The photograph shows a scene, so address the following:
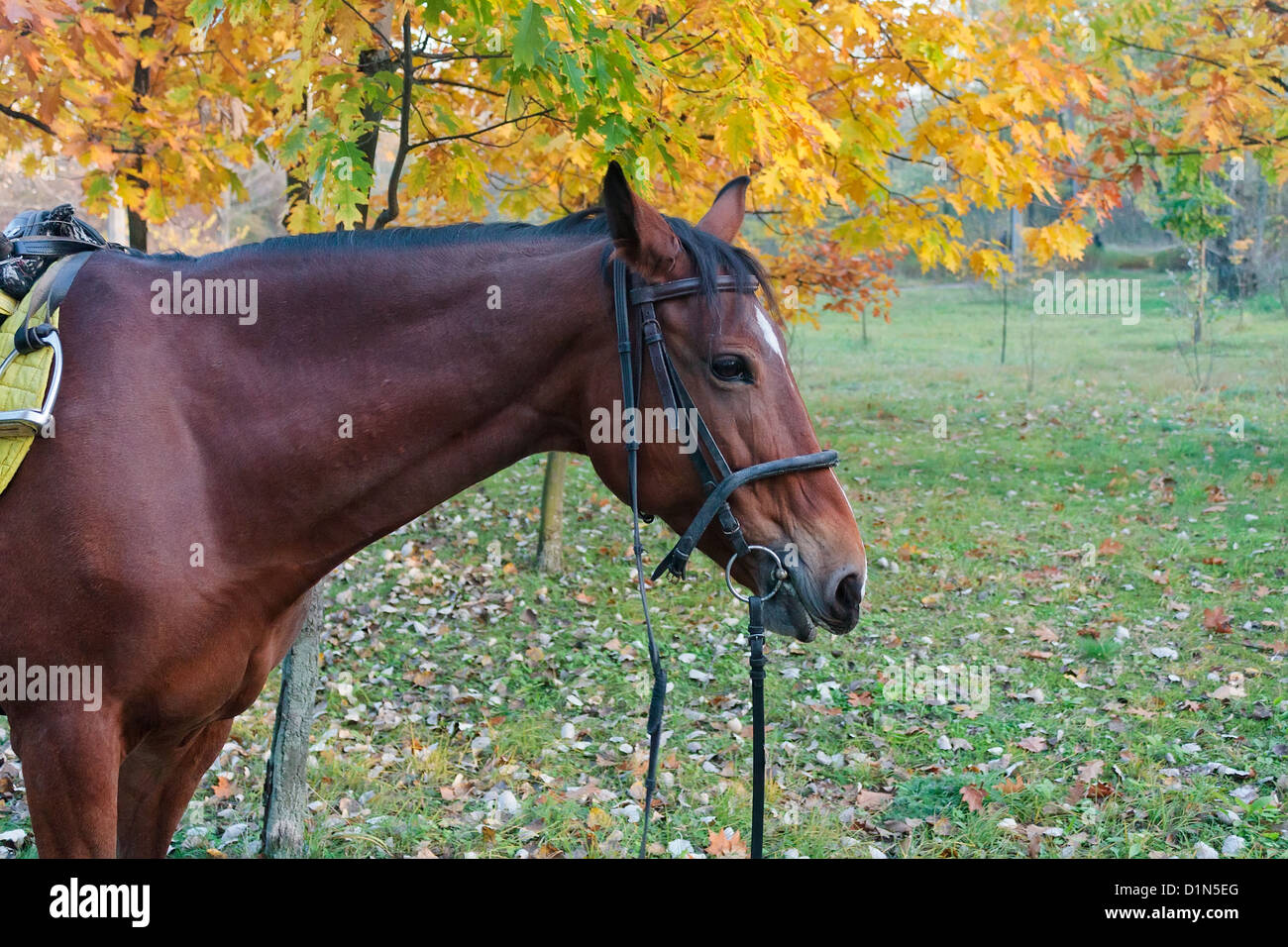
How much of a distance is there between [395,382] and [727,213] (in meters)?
1.14

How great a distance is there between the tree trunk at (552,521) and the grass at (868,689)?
24 cm

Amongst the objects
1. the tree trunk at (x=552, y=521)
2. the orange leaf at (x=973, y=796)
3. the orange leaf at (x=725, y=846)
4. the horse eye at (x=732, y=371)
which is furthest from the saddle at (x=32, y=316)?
the tree trunk at (x=552, y=521)

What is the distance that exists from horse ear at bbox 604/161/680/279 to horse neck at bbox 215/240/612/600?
0.14m

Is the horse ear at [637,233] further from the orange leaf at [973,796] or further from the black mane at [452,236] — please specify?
the orange leaf at [973,796]

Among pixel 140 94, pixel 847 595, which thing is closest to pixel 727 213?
pixel 847 595

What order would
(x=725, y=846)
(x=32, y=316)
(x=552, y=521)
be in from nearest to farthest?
(x=32, y=316), (x=725, y=846), (x=552, y=521)

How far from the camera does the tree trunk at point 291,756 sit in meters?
4.02

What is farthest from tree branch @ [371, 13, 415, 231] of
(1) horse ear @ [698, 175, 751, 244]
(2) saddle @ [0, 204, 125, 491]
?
(1) horse ear @ [698, 175, 751, 244]

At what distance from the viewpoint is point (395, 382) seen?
7.73ft

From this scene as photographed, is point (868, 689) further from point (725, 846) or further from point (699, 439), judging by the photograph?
point (699, 439)

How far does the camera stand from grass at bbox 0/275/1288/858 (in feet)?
13.8

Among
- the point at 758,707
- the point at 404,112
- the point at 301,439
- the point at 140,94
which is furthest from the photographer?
the point at 140,94

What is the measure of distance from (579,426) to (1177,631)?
223 inches

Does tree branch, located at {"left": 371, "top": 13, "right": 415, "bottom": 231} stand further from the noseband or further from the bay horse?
the noseband
